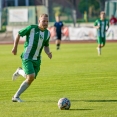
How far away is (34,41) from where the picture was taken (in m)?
13.4

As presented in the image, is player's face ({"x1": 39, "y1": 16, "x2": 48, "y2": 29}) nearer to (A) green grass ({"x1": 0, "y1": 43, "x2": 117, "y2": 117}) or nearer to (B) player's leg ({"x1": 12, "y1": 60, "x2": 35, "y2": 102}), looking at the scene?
(B) player's leg ({"x1": 12, "y1": 60, "x2": 35, "y2": 102})

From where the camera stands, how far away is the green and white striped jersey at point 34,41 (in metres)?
13.2

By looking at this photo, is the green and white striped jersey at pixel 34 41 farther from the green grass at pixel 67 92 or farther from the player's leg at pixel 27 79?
the green grass at pixel 67 92

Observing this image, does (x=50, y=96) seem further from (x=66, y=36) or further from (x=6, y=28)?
(x=6, y=28)

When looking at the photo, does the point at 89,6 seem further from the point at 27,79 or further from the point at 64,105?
the point at 64,105

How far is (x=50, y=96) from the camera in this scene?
13836 millimetres

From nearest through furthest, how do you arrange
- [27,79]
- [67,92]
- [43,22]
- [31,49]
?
[43,22] → [27,79] → [31,49] → [67,92]

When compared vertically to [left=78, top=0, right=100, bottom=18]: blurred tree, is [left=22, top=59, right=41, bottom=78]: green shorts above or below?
above

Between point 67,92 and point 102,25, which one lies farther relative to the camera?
point 102,25

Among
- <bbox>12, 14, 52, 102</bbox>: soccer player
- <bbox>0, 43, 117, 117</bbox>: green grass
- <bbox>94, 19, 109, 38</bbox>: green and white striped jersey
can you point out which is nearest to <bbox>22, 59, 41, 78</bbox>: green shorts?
<bbox>12, 14, 52, 102</bbox>: soccer player

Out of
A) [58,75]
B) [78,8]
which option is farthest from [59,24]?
[78,8]

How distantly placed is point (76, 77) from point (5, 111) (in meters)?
6.88

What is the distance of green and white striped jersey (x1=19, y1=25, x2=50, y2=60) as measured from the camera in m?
13.2

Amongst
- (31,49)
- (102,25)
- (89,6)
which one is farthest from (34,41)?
(89,6)
